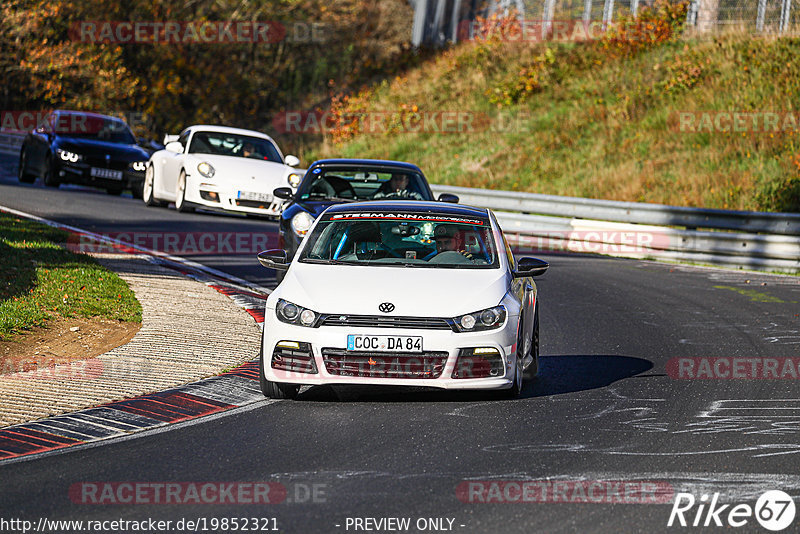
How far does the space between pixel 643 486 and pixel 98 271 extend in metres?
8.81

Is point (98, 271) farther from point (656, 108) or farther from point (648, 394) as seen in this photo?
point (656, 108)

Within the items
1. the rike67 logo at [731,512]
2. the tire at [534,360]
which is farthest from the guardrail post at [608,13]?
the rike67 logo at [731,512]

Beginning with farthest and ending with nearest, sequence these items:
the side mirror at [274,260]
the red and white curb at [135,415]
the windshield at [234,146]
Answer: the windshield at [234,146] < the side mirror at [274,260] < the red and white curb at [135,415]

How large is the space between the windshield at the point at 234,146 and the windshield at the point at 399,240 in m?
12.8

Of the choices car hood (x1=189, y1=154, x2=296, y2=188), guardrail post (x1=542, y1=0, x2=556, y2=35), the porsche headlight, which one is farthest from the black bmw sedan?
guardrail post (x1=542, y1=0, x2=556, y2=35)

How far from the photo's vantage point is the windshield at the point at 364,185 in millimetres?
15273

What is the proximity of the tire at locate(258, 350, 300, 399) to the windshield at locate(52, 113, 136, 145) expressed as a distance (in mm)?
17812

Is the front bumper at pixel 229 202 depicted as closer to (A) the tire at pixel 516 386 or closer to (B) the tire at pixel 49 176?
(B) the tire at pixel 49 176

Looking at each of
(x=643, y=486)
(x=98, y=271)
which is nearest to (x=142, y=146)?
(x=98, y=271)

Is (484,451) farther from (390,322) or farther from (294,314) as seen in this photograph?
(294,314)

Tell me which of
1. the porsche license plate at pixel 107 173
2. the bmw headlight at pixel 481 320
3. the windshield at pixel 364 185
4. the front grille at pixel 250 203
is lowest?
the front grille at pixel 250 203

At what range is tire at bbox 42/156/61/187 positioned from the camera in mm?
25109

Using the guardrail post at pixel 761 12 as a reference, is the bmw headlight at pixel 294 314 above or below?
below

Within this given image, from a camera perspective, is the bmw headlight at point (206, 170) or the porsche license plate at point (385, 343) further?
the bmw headlight at point (206, 170)
